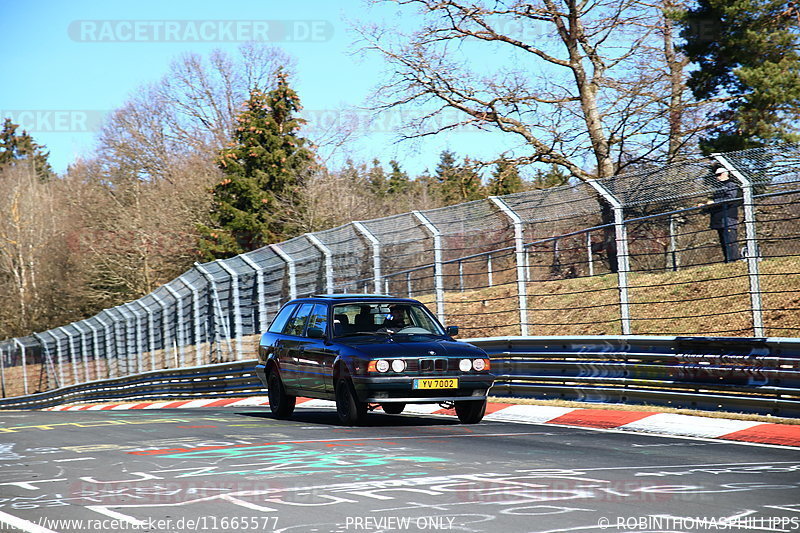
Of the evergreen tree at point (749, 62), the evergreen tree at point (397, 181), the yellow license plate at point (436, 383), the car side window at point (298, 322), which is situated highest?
the evergreen tree at point (397, 181)

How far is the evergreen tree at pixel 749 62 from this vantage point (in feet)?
78.1

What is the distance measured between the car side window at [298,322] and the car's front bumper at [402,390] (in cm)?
212

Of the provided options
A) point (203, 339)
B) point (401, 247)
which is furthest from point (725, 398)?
point (203, 339)

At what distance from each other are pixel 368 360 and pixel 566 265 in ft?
30.7

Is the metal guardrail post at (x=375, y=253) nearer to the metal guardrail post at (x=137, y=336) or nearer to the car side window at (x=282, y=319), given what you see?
the car side window at (x=282, y=319)

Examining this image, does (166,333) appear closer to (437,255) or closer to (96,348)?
(96,348)

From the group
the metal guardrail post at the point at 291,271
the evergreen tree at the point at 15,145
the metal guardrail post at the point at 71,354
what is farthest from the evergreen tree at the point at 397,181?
the metal guardrail post at the point at 291,271

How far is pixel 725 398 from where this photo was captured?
38.1 feet

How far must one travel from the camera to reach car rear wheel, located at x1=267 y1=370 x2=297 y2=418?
46.3ft

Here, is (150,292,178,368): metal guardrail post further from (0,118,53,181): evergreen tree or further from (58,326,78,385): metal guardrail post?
(0,118,53,181): evergreen tree

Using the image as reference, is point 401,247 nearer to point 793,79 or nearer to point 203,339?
point 203,339

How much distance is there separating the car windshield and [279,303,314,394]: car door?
69 cm

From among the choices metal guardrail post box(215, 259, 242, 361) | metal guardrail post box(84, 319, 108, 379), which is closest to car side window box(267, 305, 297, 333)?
metal guardrail post box(215, 259, 242, 361)

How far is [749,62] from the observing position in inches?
982
